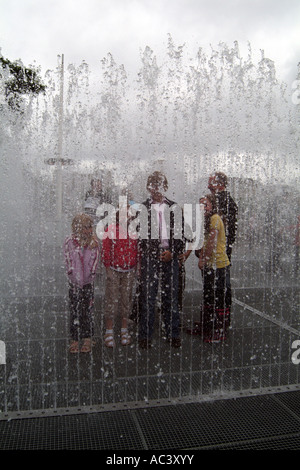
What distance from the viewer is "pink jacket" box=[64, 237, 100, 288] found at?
359cm

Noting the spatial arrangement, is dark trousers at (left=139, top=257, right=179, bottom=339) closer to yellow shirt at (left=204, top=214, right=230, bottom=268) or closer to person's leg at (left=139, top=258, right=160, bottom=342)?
person's leg at (left=139, top=258, right=160, bottom=342)

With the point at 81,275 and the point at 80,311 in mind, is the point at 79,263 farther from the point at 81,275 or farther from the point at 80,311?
the point at 80,311

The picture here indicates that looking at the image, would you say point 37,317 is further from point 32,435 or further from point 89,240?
point 32,435

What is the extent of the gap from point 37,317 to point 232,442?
2.97m

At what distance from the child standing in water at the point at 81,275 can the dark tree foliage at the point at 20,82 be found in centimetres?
891

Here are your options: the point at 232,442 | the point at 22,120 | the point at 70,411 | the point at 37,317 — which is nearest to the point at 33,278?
the point at 37,317

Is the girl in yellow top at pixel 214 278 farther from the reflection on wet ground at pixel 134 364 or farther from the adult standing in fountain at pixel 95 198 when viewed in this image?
the adult standing in fountain at pixel 95 198

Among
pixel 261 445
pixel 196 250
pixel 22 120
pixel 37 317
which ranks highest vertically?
pixel 22 120

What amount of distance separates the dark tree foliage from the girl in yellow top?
361 inches

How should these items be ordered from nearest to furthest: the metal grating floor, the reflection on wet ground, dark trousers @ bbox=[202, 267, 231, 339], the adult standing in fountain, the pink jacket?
the metal grating floor
the reflection on wet ground
the pink jacket
dark trousers @ bbox=[202, 267, 231, 339]
the adult standing in fountain

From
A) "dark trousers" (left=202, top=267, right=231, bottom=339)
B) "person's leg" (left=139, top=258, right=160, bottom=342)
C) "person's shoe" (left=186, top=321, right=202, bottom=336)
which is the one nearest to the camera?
"person's leg" (left=139, top=258, right=160, bottom=342)

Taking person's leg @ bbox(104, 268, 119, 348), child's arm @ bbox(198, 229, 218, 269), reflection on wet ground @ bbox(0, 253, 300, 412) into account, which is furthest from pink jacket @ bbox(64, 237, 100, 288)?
child's arm @ bbox(198, 229, 218, 269)

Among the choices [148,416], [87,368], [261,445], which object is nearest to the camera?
[261,445]

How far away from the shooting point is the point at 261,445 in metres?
2.33
